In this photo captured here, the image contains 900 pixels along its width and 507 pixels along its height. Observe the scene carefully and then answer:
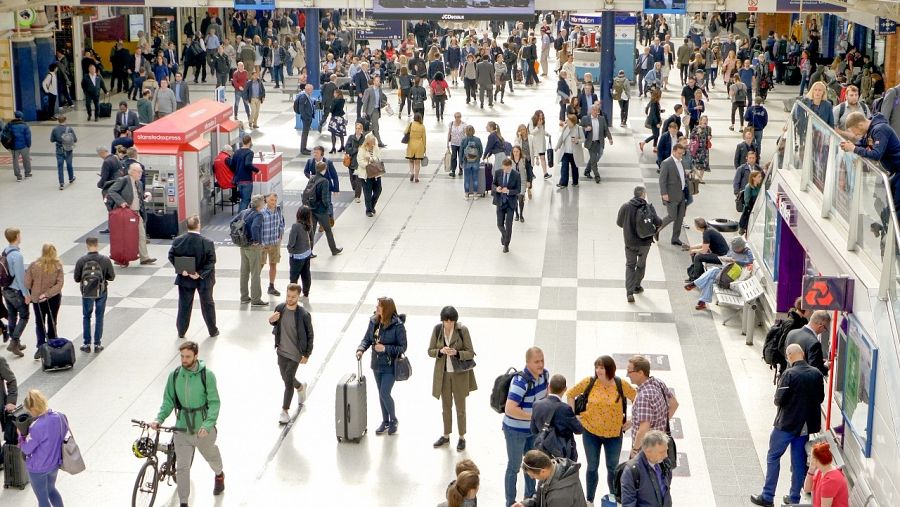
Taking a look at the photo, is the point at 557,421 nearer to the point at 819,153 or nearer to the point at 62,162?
the point at 819,153

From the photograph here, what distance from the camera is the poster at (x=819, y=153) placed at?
46.4 ft

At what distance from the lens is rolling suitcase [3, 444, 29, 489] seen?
1195 cm

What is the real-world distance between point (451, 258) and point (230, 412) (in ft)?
22.1

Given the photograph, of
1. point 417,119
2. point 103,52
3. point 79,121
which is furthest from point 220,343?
point 103,52

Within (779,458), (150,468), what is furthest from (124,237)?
(779,458)

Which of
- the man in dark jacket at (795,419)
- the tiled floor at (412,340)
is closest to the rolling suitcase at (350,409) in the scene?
the tiled floor at (412,340)

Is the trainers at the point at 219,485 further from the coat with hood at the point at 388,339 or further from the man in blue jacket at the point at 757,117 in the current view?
the man in blue jacket at the point at 757,117

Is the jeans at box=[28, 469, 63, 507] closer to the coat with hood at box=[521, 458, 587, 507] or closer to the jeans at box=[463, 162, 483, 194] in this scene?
the coat with hood at box=[521, 458, 587, 507]

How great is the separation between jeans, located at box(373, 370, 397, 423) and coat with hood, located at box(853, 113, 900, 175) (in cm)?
526

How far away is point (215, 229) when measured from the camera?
21.9 m

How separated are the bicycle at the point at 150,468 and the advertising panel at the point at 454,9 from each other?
1861 centimetres

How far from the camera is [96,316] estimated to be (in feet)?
51.3

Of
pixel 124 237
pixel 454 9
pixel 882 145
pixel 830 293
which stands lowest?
pixel 124 237

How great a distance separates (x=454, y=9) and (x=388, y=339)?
57.3 feet
